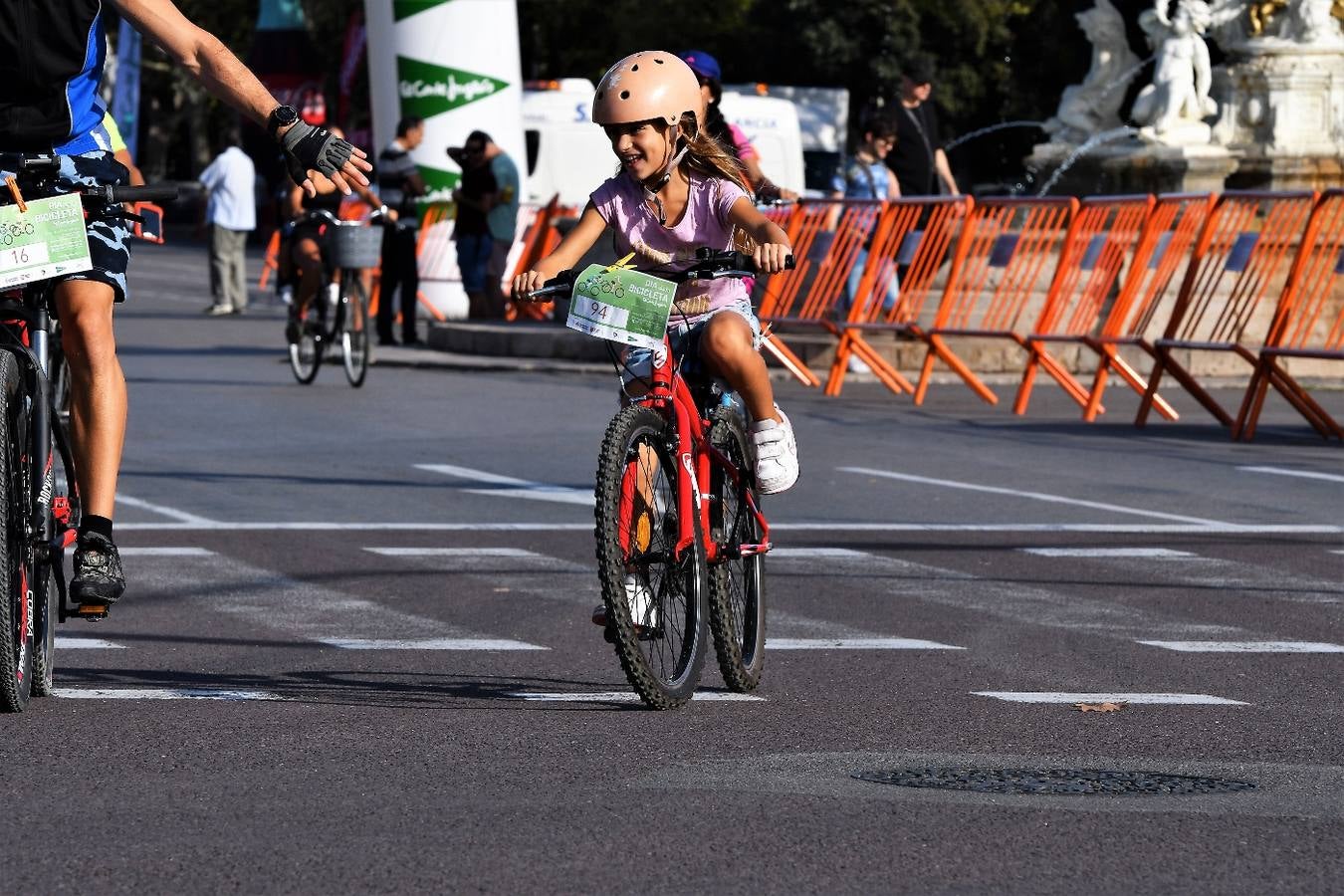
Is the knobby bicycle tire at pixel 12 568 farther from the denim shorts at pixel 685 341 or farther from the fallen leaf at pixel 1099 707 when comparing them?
the fallen leaf at pixel 1099 707

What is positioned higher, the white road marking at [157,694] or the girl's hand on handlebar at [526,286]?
the girl's hand on handlebar at [526,286]

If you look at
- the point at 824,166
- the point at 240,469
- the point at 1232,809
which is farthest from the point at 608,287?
the point at 824,166

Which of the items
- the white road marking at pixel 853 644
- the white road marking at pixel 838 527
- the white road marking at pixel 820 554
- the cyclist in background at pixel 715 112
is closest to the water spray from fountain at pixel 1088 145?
the cyclist in background at pixel 715 112

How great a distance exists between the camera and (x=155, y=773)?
569 centimetres

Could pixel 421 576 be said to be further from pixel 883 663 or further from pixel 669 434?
pixel 669 434

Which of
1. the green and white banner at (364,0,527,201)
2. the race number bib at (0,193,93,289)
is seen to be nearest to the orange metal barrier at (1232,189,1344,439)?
the race number bib at (0,193,93,289)

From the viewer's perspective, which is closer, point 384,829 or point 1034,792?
point 384,829

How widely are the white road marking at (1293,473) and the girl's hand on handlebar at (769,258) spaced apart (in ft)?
23.6

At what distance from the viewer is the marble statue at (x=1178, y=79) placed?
24250 mm

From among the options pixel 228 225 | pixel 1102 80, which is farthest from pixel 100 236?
pixel 228 225

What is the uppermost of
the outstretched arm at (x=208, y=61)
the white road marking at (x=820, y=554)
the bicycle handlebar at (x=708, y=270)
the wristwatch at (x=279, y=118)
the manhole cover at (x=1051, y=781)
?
the outstretched arm at (x=208, y=61)

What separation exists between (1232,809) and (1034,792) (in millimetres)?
392

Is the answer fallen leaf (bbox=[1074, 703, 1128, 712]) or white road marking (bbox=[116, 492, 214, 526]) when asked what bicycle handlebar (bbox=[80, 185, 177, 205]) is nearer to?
fallen leaf (bbox=[1074, 703, 1128, 712])

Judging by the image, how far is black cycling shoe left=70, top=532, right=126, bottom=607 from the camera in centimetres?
631
